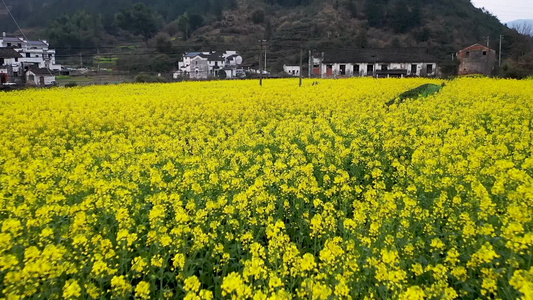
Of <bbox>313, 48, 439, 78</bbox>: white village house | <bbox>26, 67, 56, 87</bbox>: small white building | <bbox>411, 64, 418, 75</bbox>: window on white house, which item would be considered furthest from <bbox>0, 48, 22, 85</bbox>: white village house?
<bbox>411, 64, 418, 75</bbox>: window on white house

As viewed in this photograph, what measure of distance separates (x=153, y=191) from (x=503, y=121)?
8.42m

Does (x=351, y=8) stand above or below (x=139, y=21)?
above

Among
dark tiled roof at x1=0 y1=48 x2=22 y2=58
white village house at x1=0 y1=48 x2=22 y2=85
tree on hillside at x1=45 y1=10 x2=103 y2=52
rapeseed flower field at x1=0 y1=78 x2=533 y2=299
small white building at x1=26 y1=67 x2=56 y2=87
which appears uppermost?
tree on hillside at x1=45 y1=10 x2=103 y2=52

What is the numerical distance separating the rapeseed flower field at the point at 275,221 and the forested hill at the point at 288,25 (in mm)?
62806

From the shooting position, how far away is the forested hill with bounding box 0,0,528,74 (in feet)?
251

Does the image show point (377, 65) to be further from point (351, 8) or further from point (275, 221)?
point (275, 221)

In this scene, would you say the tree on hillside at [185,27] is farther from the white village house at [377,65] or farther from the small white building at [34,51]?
the white village house at [377,65]

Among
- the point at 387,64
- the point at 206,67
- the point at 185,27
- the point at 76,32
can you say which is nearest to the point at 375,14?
the point at 387,64

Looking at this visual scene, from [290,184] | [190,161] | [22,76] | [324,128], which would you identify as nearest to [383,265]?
[290,184]

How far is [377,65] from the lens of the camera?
2060 inches

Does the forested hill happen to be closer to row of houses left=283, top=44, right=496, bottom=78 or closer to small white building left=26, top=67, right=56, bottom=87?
row of houses left=283, top=44, right=496, bottom=78

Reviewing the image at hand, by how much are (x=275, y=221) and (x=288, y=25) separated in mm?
90728

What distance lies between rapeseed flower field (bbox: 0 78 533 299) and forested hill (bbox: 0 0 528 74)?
62.8m

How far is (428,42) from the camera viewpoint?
76.8 meters
